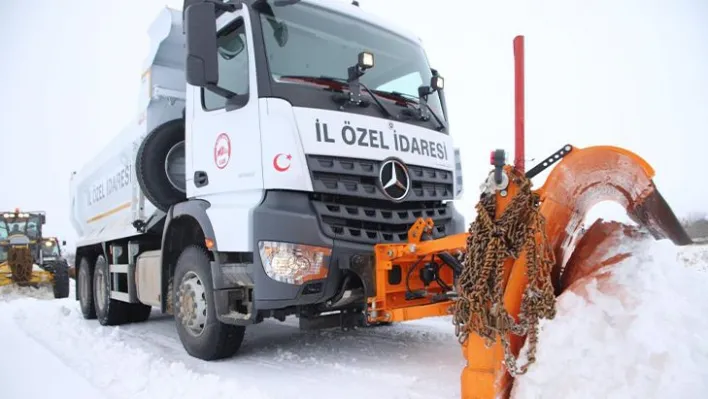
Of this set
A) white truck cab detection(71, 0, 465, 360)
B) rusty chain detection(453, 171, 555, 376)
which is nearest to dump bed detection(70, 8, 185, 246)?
white truck cab detection(71, 0, 465, 360)

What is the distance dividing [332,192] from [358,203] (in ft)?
0.88

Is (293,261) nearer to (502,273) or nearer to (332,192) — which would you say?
(332,192)

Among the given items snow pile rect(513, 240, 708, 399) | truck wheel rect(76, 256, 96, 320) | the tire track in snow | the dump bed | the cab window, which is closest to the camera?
snow pile rect(513, 240, 708, 399)

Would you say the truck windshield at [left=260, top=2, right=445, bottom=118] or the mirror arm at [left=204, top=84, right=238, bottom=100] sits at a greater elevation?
the truck windshield at [left=260, top=2, right=445, bottom=118]

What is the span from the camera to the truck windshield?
3.80m

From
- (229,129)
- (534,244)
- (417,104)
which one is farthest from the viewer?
(417,104)

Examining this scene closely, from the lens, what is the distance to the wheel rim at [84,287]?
7.69 m

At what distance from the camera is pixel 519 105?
7.39 feet

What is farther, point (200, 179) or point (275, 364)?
point (200, 179)

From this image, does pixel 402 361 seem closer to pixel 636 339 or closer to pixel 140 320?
pixel 636 339

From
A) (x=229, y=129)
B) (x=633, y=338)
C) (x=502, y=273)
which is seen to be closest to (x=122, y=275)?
(x=229, y=129)

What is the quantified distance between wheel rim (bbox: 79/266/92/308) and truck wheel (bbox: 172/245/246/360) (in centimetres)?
401

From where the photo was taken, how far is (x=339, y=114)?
379cm

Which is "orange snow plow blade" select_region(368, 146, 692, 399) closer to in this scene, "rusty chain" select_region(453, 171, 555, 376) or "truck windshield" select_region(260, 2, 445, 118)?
"rusty chain" select_region(453, 171, 555, 376)
